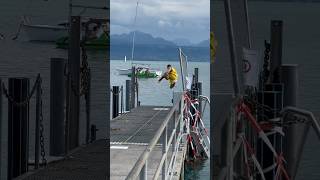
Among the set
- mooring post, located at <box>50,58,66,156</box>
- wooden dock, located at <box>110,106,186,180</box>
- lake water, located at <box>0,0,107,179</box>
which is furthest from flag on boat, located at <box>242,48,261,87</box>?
lake water, located at <box>0,0,107,179</box>

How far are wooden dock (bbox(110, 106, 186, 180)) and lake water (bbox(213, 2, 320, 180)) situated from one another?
4.89 ft

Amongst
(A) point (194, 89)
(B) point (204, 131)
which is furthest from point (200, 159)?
(A) point (194, 89)

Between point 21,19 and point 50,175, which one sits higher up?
point 21,19

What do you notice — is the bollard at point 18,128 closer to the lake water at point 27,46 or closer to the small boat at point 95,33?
the small boat at point 95,33

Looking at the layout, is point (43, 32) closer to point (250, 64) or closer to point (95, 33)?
point (95, 33)

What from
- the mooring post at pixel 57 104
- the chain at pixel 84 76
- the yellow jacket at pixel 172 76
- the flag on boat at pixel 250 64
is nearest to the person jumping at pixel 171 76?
the yellow jacket at pixel 172 76

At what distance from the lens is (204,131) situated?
10617mm

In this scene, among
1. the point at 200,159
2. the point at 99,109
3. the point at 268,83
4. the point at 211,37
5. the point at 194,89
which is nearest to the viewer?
the point at 211,37

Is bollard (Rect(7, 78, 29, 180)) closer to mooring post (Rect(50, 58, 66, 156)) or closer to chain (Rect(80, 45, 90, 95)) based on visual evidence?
mooring post (Rect(50, 58, 66, 156))

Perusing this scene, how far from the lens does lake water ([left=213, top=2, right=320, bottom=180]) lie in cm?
1042

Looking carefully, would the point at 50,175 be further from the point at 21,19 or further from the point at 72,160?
the point at 21,19

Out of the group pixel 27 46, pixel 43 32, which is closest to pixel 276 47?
pixel 43 32

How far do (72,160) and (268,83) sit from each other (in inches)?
72.6

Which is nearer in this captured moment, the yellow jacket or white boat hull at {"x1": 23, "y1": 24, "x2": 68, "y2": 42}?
white boat hull at {"x1": 23, "y1": 24, "x2": 68, "y2": 42}
